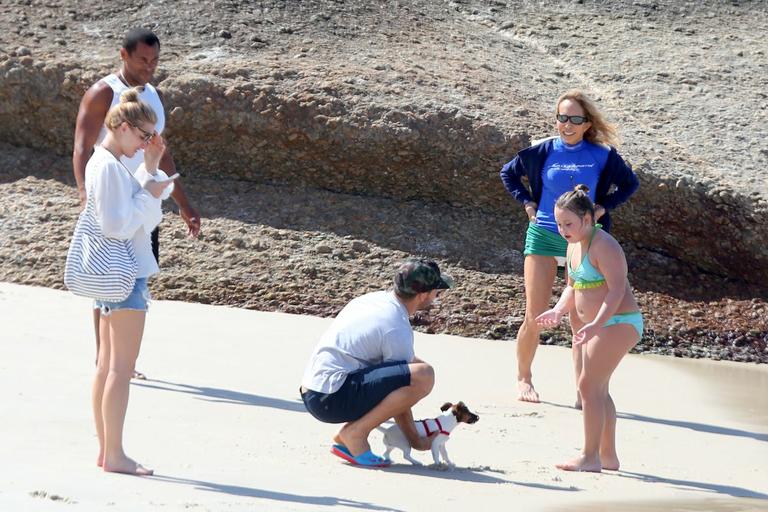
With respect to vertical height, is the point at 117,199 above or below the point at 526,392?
above

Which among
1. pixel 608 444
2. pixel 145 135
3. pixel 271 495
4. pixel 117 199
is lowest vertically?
pixel 608 444

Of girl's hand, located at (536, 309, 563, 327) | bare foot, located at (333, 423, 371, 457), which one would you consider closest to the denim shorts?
bare foot, located at (333, 423, 371, 457)

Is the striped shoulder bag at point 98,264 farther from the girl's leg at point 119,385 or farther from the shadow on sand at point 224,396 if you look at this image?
the shadow on sand at point 224,396

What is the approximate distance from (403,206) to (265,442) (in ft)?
22.0

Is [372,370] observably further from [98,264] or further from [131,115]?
[131,115]

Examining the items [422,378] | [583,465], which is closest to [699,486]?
[583,465]

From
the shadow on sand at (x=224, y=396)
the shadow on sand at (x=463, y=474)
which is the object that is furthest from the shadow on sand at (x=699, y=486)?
the shadow on sand at (x=224, y=396)

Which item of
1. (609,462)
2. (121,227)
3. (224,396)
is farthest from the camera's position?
(224,396)

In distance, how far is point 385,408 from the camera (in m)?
5.51

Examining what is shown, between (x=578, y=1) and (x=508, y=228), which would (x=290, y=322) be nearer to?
(x=508, y=228)

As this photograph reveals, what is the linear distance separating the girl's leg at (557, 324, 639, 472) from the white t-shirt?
32.0 inches

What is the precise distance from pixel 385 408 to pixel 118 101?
8.09 ft

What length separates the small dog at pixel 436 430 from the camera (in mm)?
5527

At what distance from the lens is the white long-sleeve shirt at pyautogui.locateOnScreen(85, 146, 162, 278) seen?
190 inches
